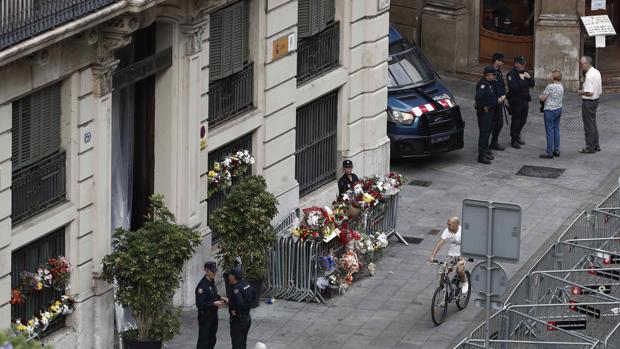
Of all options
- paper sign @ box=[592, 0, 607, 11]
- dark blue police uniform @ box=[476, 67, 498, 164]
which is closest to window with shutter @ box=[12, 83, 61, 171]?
dark blue police uniform @ box=[476, 67, 498, 164]

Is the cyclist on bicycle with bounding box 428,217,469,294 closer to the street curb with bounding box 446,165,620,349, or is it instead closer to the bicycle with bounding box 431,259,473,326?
the bicycle with bounding box 431,259,473,326

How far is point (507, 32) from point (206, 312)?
17.6 metres

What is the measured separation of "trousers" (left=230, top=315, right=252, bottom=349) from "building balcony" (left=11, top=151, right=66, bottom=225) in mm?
2617

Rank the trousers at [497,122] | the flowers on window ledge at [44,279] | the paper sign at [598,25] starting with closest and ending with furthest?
the flowers on window ledge at [44,279] < the trousers at [497,122] < the paper sign at [598,25]

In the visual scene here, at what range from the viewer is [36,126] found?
850 inches

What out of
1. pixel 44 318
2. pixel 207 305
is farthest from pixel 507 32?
pixel 44 318

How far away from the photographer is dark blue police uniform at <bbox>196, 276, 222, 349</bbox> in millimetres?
22609

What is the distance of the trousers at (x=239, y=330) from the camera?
2286 cm

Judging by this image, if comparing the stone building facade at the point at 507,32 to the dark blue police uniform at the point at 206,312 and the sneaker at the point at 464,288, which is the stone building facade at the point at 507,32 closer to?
the sneaker at the point at 464,288

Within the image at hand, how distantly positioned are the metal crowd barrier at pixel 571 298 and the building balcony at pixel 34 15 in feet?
18.8

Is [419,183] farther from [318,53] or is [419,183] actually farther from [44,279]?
[44,279]

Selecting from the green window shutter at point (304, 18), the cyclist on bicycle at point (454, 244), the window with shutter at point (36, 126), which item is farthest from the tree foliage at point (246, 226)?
the green window shutter at point (304, 18)

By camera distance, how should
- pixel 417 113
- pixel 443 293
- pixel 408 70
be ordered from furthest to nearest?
pixel 408 70 < pixel 417 113 < pixel 443 293

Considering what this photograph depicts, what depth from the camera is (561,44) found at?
37469mm
